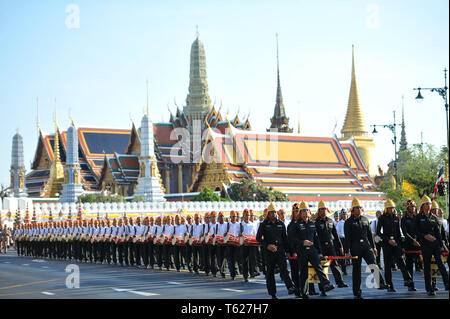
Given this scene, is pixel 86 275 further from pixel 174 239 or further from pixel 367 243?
pixel 367 243

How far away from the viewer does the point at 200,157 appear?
3398 inches

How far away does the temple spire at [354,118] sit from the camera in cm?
10312

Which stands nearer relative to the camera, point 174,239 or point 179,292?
point 179,292

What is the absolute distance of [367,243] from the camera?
49.4 feet

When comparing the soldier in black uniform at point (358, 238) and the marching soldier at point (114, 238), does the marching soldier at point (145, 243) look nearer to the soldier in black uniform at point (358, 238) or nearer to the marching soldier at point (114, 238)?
the marching soldier at point (114, 238)

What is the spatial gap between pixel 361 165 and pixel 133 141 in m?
22.8

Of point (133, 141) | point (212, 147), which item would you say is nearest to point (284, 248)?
point (212, 147)

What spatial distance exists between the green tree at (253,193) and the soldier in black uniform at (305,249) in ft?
169

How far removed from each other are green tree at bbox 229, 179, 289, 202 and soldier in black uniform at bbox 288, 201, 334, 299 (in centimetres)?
5146

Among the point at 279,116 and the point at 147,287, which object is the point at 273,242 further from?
the point at 279,116

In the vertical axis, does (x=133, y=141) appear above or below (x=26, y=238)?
above

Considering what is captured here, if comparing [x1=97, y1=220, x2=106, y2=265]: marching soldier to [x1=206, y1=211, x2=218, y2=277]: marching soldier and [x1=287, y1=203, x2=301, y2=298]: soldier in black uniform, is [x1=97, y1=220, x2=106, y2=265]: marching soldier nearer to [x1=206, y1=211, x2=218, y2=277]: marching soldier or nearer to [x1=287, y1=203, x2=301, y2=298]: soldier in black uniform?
[x1=206, y1=211, x2=218, y2=277]: marching soldier

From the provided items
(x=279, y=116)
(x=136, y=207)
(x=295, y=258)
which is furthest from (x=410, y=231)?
(x=279, y=116)

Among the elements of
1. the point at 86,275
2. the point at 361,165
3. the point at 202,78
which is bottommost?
the point at 86,275
